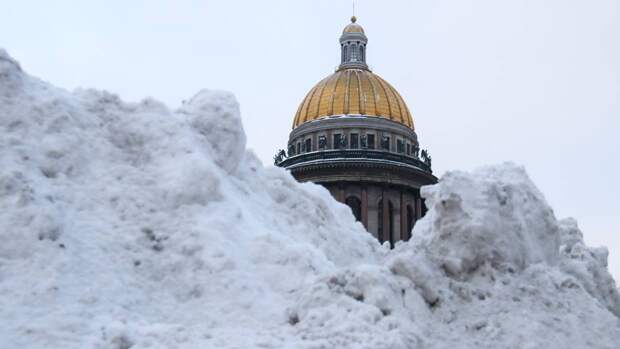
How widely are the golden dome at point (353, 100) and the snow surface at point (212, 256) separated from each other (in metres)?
48.7

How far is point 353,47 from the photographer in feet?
225

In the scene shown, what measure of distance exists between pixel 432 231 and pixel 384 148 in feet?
159

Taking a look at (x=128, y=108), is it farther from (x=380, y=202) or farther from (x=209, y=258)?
(x=380, y=202)

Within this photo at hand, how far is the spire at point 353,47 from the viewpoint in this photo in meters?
67.1

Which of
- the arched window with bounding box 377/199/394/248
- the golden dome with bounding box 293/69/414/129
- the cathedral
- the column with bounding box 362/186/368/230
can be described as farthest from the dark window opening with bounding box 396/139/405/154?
the column with bounding box 362/186/368/230

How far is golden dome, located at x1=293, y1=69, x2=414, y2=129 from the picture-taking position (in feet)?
201

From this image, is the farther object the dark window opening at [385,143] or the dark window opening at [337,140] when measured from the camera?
the dark window opening at [385,143]

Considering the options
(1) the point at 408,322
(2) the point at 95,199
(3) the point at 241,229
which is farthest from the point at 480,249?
(2) the point at 95,199

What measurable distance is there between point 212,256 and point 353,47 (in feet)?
196

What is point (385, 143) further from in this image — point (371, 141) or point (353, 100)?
point (353, 100)

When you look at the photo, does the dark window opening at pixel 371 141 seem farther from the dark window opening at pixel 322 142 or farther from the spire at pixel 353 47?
the spire at pixel 353 47

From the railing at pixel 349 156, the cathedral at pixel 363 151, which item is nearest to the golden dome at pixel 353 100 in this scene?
the cathedral at pixel 363 151

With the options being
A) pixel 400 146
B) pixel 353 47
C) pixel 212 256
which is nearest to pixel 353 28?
pixel 353 47

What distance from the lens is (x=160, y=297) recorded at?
9.37 m
